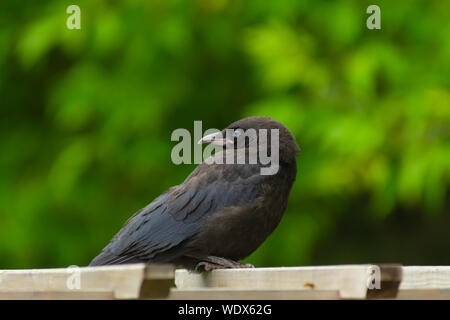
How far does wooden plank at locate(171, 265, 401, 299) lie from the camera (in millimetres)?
2779

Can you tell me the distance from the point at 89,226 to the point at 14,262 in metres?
0.73

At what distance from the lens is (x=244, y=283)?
327cm

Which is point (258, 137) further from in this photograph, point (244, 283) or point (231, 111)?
point (231, 111)

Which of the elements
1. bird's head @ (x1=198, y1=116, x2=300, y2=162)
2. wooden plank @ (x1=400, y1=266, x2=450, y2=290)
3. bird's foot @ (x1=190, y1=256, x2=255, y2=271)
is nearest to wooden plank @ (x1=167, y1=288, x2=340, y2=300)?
bird's foot @ (x1=190, y1=256, x2=255, y2=271)

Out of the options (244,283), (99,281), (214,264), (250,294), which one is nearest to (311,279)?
(244,283)

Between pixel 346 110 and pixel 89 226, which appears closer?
pixel 346 110

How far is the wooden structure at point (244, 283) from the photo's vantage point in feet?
9.25

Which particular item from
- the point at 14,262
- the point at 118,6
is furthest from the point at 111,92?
the point at 14,262

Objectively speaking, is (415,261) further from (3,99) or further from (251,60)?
(3,99)

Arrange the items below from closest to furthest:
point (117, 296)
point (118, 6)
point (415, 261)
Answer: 1. point (117, 296)
2. point (118, 6)
3. point (415, 261)

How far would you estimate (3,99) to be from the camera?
7.58 meters

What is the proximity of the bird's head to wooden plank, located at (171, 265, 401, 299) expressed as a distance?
0.86 m

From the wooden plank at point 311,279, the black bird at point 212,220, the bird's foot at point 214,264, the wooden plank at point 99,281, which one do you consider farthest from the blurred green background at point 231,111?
the wooden plank at point 99,281

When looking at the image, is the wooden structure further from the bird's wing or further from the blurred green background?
the blurred green background
